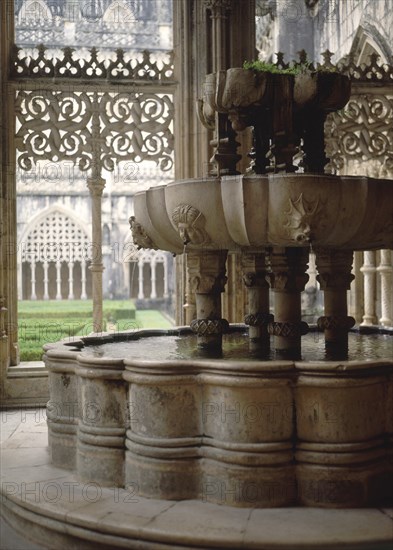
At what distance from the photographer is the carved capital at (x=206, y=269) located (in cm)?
396

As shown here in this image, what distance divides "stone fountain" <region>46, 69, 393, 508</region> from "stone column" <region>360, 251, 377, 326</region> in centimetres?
516

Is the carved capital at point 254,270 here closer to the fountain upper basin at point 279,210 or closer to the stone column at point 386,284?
the fountain upper basin at point 279,210

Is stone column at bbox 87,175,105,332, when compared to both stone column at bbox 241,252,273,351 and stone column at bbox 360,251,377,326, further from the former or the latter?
stone column at bbox 360,251,377,326

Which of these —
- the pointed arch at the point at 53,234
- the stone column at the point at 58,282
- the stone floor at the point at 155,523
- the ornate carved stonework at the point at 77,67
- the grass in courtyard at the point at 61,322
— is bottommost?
the stone floor at the point at 155,523

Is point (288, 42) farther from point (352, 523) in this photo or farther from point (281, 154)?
point (352, 523)

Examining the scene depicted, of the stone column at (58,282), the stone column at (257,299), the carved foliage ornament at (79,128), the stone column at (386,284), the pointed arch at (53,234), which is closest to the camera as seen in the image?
the stone column at (257,299)

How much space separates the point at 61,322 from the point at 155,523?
330 inches

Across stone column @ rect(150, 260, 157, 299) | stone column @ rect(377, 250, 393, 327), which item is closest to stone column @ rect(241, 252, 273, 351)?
stone column @ rect(377, 250, 393, 327)

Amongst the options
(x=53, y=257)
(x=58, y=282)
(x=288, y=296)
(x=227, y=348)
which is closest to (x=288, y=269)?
(x=288, y=296)

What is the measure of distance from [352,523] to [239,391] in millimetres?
728

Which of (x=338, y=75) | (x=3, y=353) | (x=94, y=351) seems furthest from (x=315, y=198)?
(x=3, y=353)

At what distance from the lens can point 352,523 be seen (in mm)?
3008

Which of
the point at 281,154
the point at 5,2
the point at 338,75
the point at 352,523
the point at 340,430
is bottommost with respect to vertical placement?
the point at 352,523

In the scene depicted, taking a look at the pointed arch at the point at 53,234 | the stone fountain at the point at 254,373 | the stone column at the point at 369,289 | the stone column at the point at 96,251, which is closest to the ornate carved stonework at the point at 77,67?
the stone column at the point at 96,251
